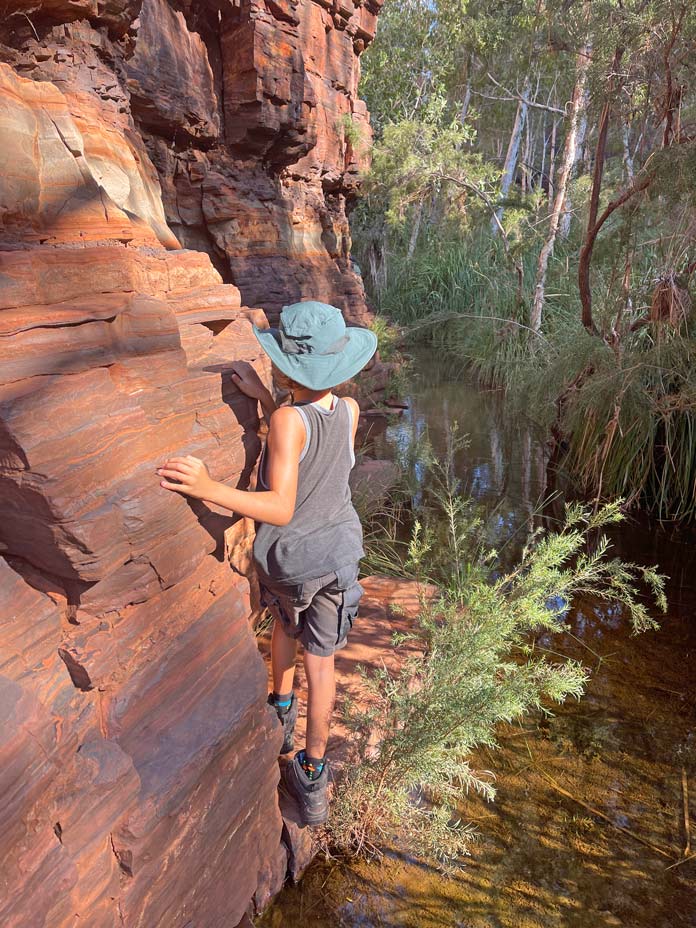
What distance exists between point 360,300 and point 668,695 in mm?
9383

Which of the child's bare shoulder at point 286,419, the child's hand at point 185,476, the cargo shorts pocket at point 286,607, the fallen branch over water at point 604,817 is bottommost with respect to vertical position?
the fallen branch over water at point 604,817

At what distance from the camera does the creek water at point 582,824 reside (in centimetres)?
221

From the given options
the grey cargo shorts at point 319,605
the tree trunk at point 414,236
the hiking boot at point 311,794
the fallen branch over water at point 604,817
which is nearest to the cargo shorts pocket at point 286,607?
the grey cargo shorts at point 319,605

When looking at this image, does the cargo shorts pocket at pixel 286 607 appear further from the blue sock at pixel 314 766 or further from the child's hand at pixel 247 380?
the child's hand at pixel 247 380

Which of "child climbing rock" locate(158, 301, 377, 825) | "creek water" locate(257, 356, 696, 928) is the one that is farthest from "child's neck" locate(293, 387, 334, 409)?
"creek water" locate(257, 356, 696, 928)

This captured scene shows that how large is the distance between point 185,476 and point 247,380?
58 cm

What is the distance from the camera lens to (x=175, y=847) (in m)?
1.65

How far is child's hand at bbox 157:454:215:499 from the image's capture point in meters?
1.67

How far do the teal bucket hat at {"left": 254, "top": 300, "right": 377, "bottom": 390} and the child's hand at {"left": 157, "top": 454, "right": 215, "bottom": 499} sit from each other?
0.43m

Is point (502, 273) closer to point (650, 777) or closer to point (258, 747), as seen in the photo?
point (650, 777)

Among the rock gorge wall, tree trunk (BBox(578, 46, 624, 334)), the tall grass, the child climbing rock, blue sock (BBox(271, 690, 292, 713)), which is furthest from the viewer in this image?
tree trunk (BBox(578, 46, 624, 334))

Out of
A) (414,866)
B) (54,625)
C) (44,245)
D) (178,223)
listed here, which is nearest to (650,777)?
(414,866)

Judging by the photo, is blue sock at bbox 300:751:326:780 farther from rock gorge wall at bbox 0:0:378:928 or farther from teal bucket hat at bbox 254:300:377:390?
teal bucket hat at bbox 254:300:377:390

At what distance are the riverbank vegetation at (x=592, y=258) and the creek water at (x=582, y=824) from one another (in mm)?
1811
